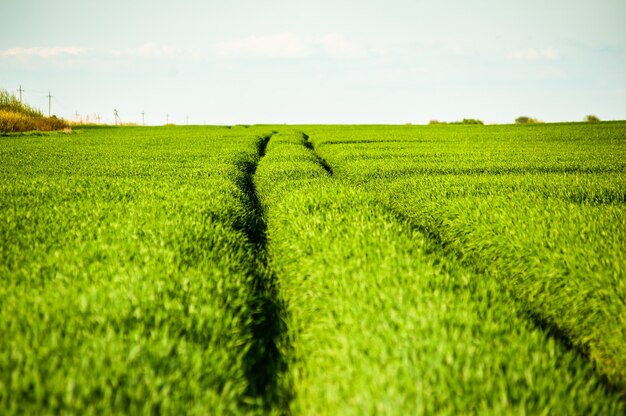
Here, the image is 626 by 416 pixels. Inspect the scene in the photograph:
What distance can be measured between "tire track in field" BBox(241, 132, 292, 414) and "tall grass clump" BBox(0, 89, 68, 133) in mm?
42874

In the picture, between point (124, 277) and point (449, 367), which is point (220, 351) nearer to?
point (124, 277)

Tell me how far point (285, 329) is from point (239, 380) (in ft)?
4.27

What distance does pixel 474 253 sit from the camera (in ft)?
20.6

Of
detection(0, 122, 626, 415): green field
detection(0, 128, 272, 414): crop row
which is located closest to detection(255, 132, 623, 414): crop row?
detection(0, 122, 626, 415): green field

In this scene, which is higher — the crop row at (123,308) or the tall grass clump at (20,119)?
the tall grass clump at (20,119)

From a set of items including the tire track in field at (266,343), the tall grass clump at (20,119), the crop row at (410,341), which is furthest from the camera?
the tall grass clump at (20,119)

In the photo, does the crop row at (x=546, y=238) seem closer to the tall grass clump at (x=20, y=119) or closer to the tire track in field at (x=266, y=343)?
the tire track in field at (x=266, y=343)

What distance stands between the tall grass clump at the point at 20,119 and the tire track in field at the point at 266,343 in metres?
42.9

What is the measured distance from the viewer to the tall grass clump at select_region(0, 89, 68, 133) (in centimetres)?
3766

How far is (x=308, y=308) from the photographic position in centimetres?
424

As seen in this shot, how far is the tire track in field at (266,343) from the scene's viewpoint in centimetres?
311

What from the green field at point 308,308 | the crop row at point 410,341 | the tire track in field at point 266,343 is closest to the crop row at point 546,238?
the green field at point 308,308

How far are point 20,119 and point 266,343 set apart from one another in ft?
155

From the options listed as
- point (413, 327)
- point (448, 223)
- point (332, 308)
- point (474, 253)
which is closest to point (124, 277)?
point (332, 308)
